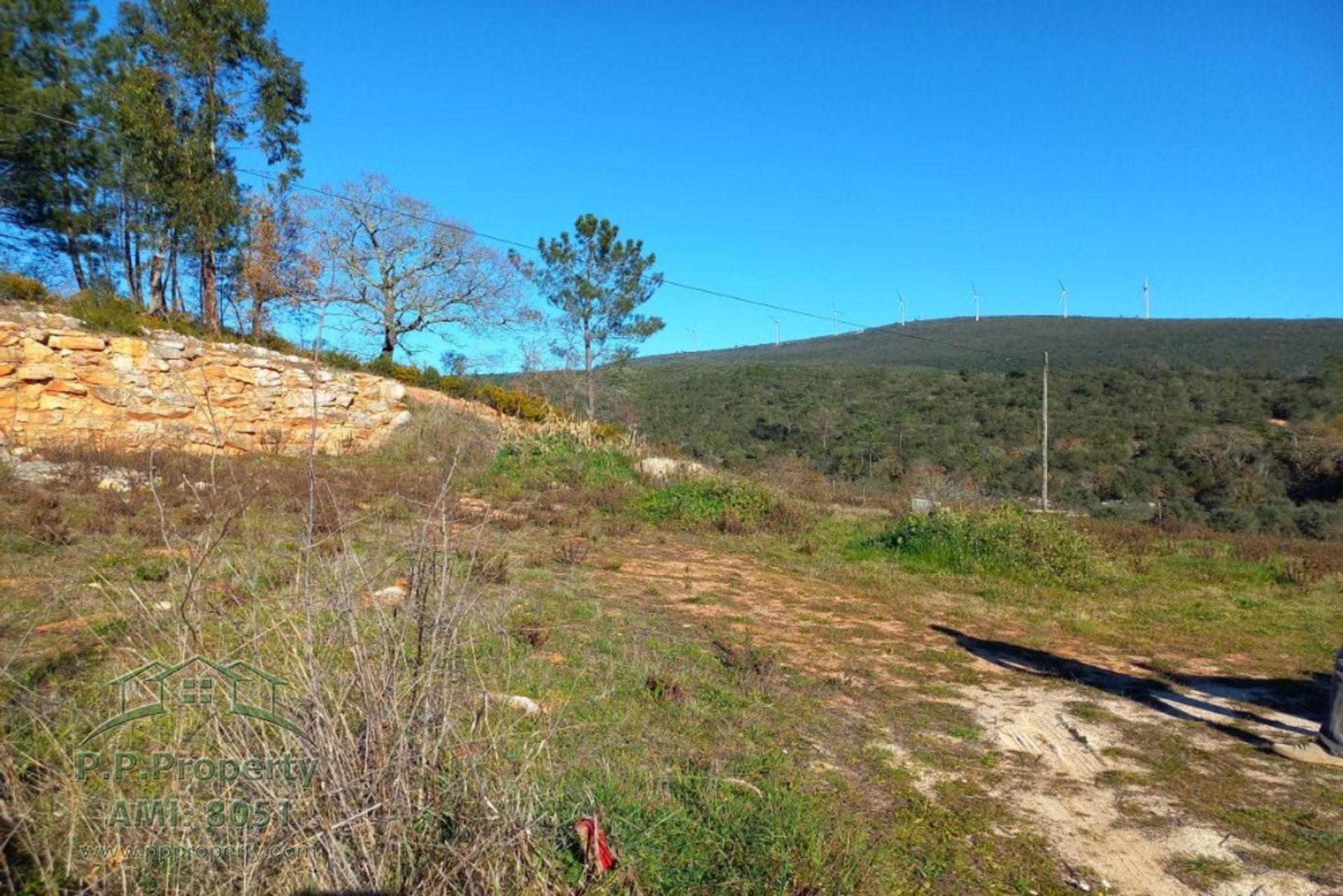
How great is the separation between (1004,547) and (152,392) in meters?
12.3

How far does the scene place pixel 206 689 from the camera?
7.00 feet

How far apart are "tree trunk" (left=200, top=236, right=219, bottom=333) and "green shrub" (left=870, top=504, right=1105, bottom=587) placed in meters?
14.4

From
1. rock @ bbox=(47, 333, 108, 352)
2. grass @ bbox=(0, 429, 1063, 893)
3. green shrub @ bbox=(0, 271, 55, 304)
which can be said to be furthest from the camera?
green shrub @ bbox=(0, 271, 55, 304)

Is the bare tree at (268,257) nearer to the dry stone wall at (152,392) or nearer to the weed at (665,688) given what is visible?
the dry stone wall at (152,392)

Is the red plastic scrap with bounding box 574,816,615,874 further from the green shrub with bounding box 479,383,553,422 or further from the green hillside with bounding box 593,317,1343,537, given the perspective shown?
the green shrub with bounding box 479,383,553,422

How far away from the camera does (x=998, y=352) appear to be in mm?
44875

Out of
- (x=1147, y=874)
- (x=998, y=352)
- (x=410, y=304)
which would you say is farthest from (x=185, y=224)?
(x=998, y=352)

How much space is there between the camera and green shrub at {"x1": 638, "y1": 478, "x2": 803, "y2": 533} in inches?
439

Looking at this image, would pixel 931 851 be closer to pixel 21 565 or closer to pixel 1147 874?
pixel 1147 874

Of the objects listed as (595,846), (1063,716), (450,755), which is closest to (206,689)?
(450,755)

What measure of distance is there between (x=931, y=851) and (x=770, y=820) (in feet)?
2.20

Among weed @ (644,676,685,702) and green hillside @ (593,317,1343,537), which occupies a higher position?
green hillside @ (593,317,1343,537)

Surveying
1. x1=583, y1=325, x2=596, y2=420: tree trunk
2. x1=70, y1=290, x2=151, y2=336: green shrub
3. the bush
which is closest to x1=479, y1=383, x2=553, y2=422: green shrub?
x1=583, y1=325, x2=596, y2=420: tree trunk

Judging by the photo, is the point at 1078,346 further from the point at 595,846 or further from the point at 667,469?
the point at 595,846
